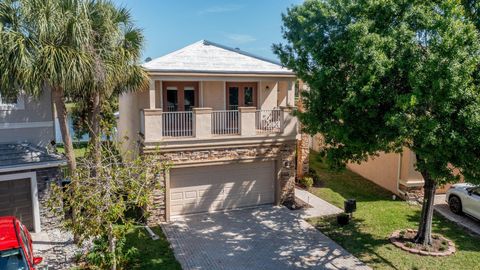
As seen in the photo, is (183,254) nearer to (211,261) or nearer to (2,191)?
(211,261)

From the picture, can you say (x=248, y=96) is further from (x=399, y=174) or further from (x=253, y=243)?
(x=399, y=174)

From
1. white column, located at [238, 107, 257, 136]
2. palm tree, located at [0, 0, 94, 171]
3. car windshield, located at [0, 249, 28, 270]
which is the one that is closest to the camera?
car windshield, located at [0, 249, 28, 270]

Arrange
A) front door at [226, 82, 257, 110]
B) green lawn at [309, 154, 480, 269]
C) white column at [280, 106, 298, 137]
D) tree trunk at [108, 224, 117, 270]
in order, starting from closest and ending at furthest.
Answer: tree trunk at [108, 224, 117, 270] < green lawn at [309, 154, 480, 269] < white column at [280, 106, 298, 137] < front door at [226, 82, 257, 110]

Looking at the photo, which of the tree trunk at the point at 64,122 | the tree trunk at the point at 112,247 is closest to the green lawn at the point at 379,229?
the tree trunk at the point at 112,247

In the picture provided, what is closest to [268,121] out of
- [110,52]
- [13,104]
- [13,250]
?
[110,52]

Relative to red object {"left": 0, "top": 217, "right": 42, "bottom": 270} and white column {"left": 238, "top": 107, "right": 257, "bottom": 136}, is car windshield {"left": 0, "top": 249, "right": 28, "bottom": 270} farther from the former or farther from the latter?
white column {"left": 238, "top": 107, "right": 257, "bottom": 136}

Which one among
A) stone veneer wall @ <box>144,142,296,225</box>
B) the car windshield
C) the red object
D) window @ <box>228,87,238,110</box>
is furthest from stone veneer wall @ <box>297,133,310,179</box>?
the car windshield

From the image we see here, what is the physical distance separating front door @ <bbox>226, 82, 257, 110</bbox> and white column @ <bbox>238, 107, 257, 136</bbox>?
2.41 metres

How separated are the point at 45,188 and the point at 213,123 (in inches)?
275

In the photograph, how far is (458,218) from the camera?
14844mm

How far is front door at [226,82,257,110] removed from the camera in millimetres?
17453

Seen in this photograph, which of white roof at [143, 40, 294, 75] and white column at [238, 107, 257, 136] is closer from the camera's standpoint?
white roof at [143, 40, 294, 75]

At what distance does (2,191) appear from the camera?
12.9m

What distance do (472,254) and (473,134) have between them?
564 centimetres
